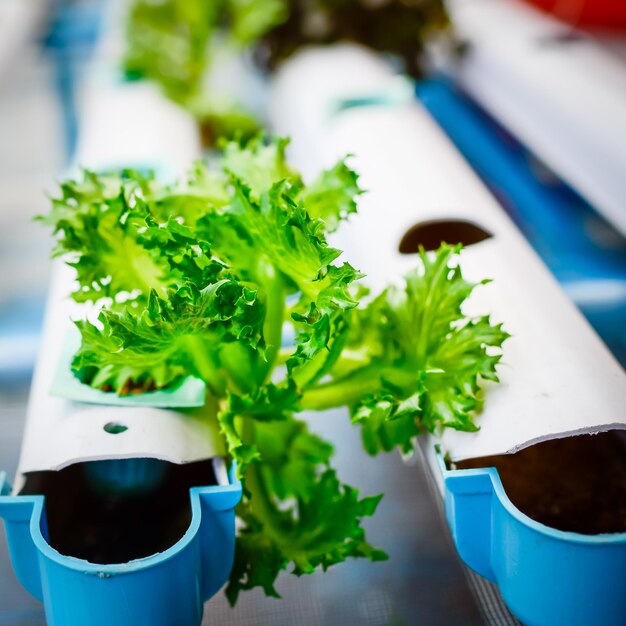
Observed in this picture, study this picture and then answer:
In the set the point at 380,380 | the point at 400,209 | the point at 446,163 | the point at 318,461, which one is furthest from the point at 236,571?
the point at 446,163

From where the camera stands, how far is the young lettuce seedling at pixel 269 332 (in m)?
0.82

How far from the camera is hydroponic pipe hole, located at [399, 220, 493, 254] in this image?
4.29ft

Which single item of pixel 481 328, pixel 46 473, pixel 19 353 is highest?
pixel 481 328

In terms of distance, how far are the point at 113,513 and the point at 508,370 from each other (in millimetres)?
524

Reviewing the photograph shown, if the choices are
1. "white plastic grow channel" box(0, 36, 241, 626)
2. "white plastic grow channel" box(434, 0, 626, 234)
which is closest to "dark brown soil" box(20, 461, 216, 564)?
"white plastic grow channel" box(0, 36, 241, 626)

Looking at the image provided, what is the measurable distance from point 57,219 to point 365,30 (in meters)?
1.87

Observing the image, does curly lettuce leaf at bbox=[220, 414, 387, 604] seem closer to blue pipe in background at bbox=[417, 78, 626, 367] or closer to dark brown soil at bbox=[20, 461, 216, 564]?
dark brown soil at bbox=[20, 461, 216, 564]

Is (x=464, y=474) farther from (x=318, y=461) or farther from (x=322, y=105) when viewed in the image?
(x=322, y=105)

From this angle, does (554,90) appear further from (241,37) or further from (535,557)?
(535,557)

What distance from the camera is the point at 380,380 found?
940 millimetres

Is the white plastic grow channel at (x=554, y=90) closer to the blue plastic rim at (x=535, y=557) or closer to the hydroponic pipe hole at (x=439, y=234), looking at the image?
the hydroponic pipe hole at (x=439, y=234)

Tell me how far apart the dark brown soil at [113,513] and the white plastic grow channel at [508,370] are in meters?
0.32

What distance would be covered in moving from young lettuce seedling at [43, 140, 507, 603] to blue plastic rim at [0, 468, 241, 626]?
0.06 metres

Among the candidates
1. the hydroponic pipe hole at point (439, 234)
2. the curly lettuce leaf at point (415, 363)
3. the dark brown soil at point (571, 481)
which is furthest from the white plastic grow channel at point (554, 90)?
the curly lettuce leaf at point (415, 363)
